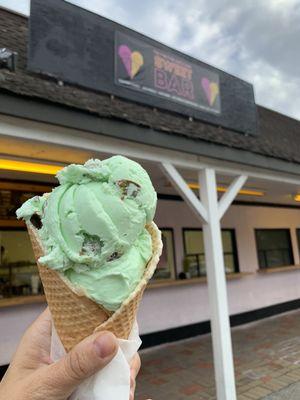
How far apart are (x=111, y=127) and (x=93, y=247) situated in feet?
9.83

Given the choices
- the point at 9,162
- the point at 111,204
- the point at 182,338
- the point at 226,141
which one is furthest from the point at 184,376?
the point at 111,204

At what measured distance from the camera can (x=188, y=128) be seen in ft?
18.6

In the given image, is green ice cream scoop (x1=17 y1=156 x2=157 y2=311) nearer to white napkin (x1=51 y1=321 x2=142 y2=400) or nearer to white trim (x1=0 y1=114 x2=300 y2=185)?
white napkin (x1=51 y1=321 x2=142 y2=400)

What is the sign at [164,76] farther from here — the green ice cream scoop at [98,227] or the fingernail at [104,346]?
the fingernail at [104,346]

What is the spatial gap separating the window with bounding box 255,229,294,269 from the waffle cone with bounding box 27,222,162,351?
10.3 metres

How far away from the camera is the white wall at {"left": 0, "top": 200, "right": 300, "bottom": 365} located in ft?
21.4

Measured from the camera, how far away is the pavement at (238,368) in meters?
5.68

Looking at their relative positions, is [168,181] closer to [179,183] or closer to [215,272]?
[179,183]

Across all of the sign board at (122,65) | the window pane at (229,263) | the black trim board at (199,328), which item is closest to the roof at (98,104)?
the sign board at (122,65)

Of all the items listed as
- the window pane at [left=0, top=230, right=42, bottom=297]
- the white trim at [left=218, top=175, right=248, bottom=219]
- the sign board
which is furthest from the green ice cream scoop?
the window pane at [left=0, top=230, right=42, bottom=297]

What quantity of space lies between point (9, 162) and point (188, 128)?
8.39ft

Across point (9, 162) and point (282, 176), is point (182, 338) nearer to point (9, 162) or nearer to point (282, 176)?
point (282, 176)

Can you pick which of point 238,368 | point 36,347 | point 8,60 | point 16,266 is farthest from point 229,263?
point 36,347

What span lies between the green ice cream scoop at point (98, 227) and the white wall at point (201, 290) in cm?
537
